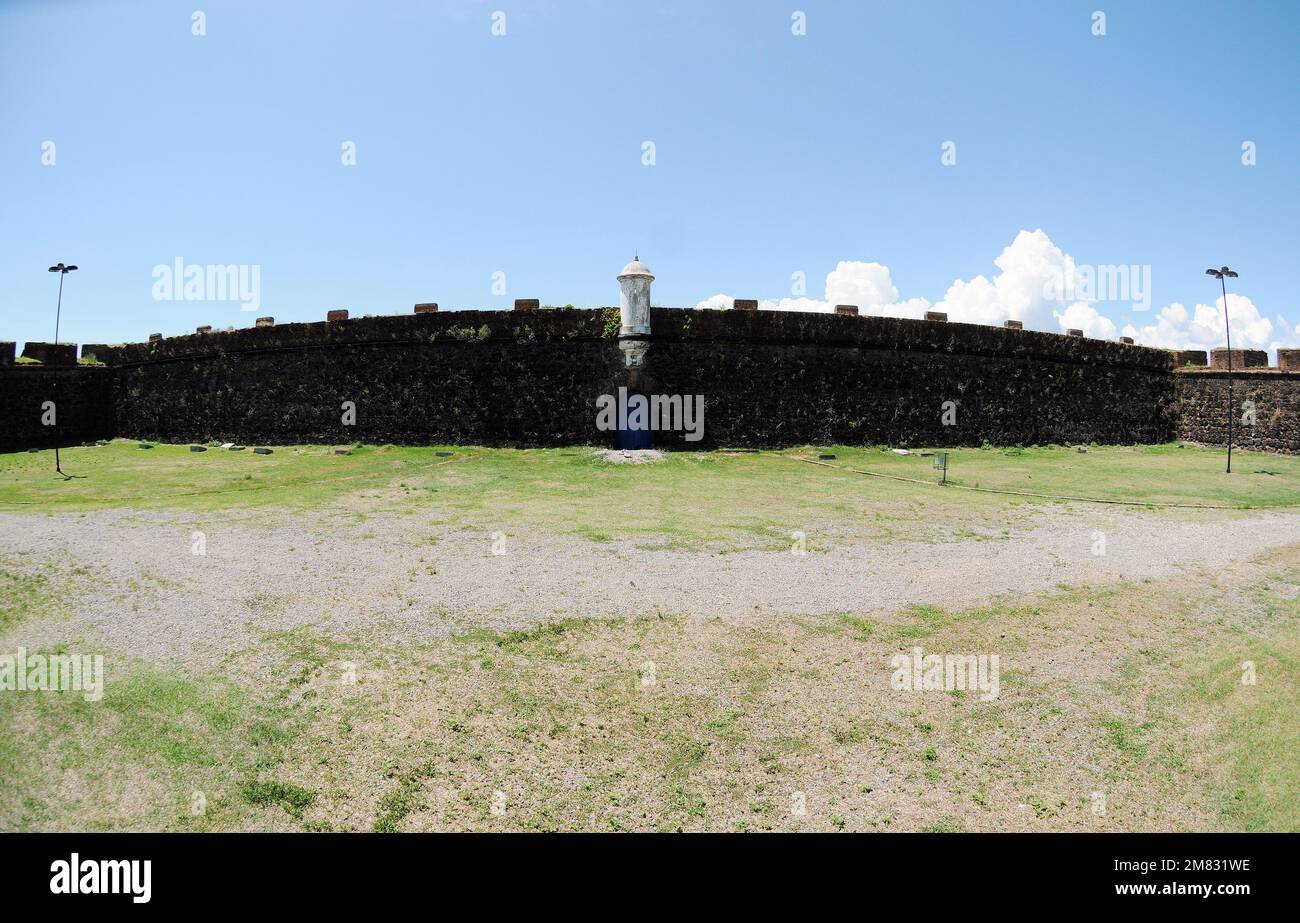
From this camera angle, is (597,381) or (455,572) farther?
(597,381)

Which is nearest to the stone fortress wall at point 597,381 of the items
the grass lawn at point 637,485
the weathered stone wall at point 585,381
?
the weathered stone wall at point 585,381

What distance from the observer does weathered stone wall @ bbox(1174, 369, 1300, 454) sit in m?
23.3

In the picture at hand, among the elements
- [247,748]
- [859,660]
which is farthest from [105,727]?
[859,660]

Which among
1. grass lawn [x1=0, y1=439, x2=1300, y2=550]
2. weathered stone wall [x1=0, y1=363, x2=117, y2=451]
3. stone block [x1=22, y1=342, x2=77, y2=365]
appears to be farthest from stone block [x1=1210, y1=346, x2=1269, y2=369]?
stone block [x1=22, y1=342, x2=77, y2=365]

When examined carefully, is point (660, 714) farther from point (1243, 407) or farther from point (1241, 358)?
point (1241, 358)

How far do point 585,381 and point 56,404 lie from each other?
1957 centimetres

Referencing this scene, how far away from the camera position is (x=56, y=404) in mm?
23812

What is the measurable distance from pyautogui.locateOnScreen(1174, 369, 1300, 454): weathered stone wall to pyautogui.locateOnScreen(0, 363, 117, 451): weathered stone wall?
40645mm

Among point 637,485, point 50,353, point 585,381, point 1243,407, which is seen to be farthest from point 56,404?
point 1243,407

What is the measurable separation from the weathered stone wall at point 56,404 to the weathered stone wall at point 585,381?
0.07 metres
